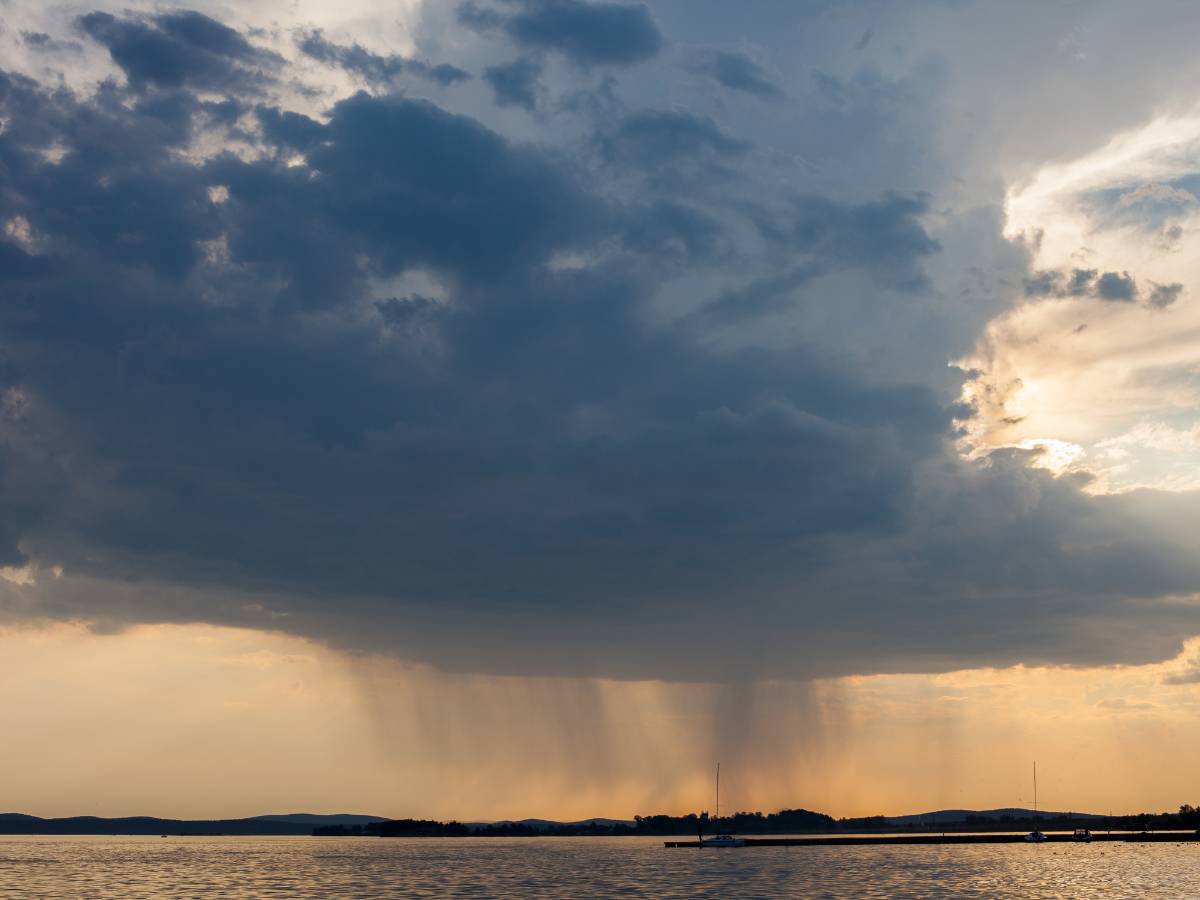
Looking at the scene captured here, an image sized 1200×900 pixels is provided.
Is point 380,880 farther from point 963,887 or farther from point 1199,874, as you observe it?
point 1199,874

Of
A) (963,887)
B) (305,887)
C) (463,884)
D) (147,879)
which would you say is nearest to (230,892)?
(305,887)

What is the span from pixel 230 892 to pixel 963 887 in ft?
301

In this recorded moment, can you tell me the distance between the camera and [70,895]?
136625 millimetres

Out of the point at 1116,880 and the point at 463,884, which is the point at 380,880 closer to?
the point at 463,884

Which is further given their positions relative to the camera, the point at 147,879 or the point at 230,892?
the point at 147,879

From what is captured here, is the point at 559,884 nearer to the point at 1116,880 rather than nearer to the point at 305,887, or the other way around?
the point at 305,887

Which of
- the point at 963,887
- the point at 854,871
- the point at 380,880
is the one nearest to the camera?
the point at 963,887

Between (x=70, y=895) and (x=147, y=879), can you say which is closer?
(x=70, y=895)

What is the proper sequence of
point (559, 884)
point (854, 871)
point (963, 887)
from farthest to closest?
point (854, 871) → point (559, 884) → point (963, 887)

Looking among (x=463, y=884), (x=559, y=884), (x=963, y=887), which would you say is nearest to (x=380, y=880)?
(x=463, y=884)

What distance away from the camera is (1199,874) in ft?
543

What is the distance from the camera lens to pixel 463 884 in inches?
6427

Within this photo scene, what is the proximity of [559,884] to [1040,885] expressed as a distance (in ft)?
210

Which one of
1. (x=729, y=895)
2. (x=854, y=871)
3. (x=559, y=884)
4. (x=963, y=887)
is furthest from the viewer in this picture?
(x=854, y=871)
